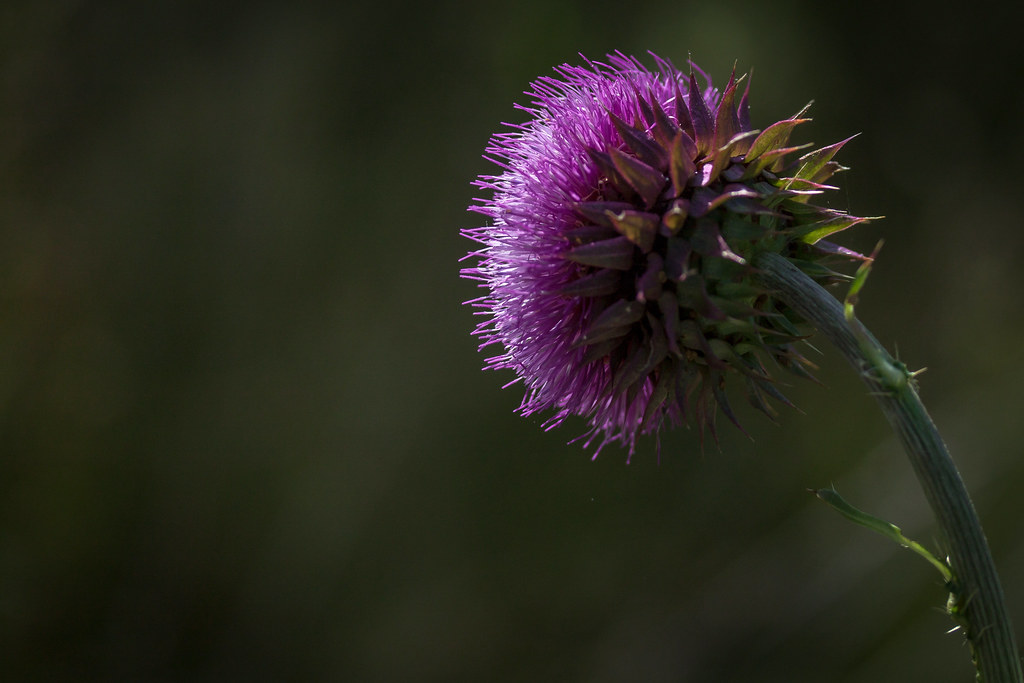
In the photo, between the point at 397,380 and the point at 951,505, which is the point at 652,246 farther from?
the point at 397,380

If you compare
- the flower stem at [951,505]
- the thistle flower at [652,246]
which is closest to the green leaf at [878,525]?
the flower stem at [951,505]

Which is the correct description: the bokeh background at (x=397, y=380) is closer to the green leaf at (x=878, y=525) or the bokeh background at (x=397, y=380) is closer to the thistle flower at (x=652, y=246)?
the thistle flower at (x=652, y=246)

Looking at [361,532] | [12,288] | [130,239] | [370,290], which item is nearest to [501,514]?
[361,532]

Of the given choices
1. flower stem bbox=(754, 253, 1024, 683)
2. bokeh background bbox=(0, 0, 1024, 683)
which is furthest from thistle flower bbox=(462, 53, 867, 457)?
bokeh background bbox=(0, 0, 1024, 683)

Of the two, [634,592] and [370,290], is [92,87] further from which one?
[634,592]

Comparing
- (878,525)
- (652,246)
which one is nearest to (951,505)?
(878,525)

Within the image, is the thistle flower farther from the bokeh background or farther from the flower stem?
the bokeh background

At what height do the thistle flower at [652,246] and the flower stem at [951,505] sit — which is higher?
the thistle flower at [652,246]
